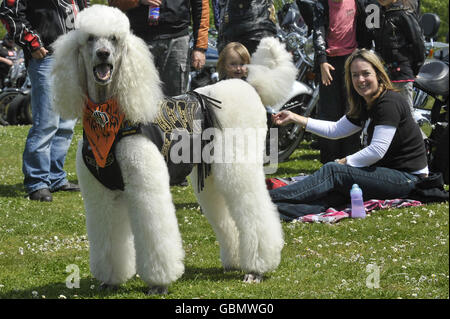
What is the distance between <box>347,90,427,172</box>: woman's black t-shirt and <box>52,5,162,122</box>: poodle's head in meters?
3.03

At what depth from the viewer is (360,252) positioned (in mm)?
5434

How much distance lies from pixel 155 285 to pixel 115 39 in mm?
1564

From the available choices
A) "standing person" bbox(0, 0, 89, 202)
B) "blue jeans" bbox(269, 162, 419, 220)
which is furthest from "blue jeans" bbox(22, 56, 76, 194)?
"blue jeans" bbox(269, 162, 419, 220)

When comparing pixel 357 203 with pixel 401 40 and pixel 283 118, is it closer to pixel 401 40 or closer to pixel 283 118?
pixel 283 118

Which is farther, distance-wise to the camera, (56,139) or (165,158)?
(56,139)

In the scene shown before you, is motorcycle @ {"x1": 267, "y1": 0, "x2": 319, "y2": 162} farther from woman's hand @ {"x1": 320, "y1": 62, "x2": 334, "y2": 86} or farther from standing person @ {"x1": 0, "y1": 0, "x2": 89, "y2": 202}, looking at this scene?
standing person @ {"x1": 0, "y1": 0, "x2": 89, "y2": 202}

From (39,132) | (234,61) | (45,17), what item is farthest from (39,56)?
(234,61)

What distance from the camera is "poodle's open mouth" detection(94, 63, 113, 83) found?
161 inches

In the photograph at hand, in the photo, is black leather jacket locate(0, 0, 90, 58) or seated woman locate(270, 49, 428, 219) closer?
seated woman locate(270, 49, 428, 219)

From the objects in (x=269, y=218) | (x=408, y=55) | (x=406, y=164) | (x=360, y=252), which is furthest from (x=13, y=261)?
(x=408, y=55)

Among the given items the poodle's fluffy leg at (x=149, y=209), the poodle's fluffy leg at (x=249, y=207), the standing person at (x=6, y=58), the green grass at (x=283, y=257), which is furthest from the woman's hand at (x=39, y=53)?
the standing person at (x=6, y=58)

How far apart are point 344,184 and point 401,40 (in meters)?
1.93

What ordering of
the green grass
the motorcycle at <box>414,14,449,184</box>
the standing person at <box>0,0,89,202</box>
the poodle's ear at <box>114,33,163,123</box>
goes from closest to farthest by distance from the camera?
the poodle's ear at <box>114,33,163,123</box> < the green grass < the standing person at <box>0,0,89,202</box> < the motorcycle at <box>414,14,449,184</box>
